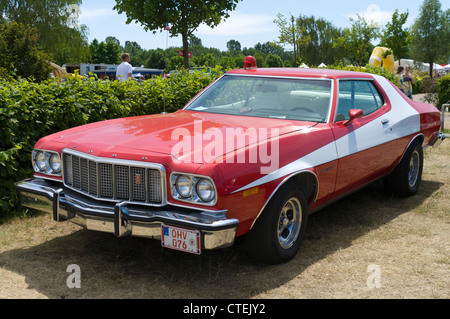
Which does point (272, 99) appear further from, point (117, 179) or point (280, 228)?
point (117, 179)

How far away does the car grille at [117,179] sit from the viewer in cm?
378

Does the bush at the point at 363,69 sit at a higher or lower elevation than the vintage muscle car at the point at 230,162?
higher

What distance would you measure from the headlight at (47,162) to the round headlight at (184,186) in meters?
1.31

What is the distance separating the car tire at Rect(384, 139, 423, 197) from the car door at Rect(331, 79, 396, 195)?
368 mm

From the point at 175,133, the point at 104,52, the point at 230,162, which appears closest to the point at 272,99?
the point at 175,133

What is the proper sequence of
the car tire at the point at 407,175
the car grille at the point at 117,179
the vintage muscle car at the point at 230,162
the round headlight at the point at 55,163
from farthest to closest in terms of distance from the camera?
the car tire at the point at 407,175 < the round headlight at the point at 55,163 < the car grille at the point at 117,179 < the vintage muscle car at the point at 230,162

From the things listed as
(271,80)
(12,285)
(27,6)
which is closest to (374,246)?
(271,80)

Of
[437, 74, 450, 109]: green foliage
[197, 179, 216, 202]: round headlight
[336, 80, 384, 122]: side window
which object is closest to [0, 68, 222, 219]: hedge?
[336, 80, 384, 122]: side window

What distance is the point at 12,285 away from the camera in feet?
12.9

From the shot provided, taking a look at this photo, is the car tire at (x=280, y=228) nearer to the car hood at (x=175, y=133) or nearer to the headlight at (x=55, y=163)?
the car hood at (x=175, y=133)

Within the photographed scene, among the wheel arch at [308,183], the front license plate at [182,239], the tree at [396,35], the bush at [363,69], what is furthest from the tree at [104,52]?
the front license plate at [182,239]

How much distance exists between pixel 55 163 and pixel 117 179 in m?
0.82

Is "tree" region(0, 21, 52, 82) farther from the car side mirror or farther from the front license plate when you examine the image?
the front license plate
